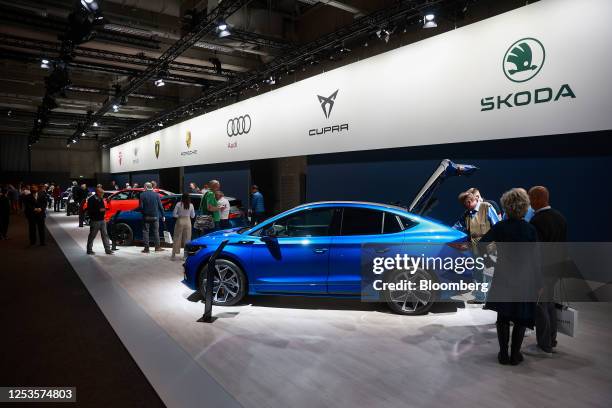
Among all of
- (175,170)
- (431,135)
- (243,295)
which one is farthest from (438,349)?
(175,170)

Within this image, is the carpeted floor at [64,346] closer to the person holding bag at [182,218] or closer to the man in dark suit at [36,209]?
the person holding bag at [182,218]

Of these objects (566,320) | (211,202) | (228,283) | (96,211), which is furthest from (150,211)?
(566,320)

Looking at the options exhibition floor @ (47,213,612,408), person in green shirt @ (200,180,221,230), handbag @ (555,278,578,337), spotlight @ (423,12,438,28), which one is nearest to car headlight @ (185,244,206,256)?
exhibition floor @ (47,213,612,408)

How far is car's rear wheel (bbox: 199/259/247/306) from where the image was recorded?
4984mm

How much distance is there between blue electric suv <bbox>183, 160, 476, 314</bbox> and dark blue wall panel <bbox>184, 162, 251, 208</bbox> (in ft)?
26.4

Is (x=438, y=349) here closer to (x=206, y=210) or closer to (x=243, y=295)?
(x=243, y=295)

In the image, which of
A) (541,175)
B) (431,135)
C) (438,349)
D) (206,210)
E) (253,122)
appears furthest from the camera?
(253,122)

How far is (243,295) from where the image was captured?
499 centimetres

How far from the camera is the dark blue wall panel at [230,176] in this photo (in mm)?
13055

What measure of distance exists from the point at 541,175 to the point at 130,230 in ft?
29.2

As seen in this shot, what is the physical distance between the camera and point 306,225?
5.33m

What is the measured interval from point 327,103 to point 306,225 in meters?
4.50

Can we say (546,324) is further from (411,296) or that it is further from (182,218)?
(182,218)

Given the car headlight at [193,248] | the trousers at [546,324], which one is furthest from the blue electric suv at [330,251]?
the trousers at [546,324]
